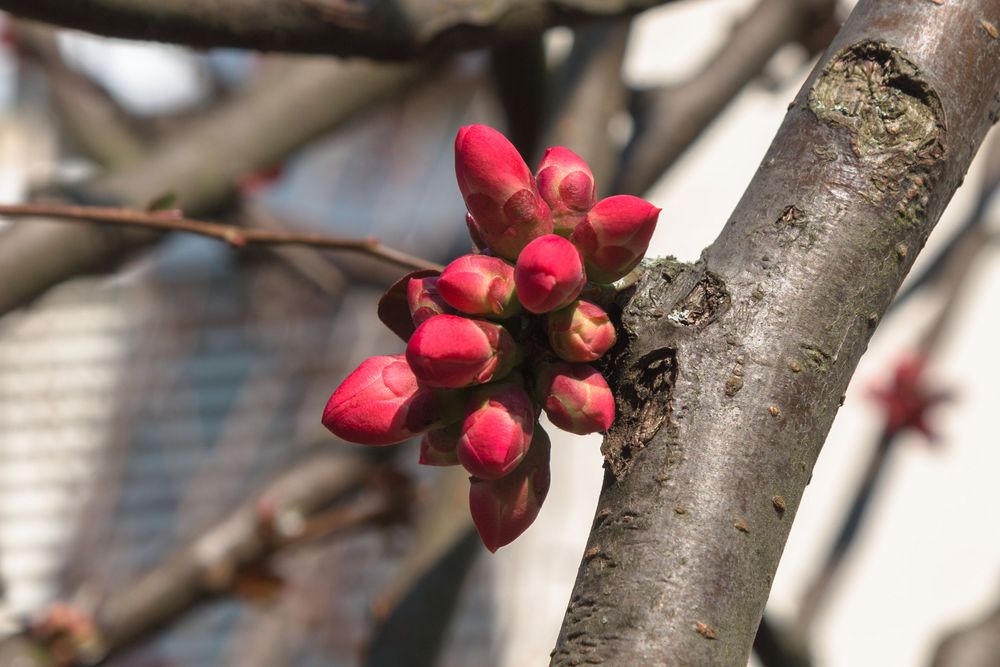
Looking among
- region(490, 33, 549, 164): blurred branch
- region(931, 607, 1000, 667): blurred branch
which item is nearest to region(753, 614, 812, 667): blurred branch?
region(931, 607, 1000, 667): blurred branch

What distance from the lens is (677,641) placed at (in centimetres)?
59

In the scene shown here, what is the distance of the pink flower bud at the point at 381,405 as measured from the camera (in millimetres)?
728

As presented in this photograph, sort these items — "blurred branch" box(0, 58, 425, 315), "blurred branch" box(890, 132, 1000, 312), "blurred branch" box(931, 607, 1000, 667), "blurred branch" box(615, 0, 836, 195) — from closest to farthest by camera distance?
"blurred branch" box(931, 607, 1000, 667) < "blurred branch" box(0, 58, 425, 315) < "blurred branch" box(615, 0, 836, 195) < "blurred branch" box(890, 132, 1000, 312)

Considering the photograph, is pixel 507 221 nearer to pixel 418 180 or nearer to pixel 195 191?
pixel 195 191

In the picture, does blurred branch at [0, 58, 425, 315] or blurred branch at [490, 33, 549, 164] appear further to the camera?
blurred branch at [490, 33, 549, 164]

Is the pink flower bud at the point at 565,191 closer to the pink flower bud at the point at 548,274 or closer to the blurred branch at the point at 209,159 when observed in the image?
the pink flower bud at the point at 548,274

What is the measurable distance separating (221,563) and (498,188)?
144 centimetres

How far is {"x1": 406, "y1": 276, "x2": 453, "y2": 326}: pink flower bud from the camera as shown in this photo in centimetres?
75

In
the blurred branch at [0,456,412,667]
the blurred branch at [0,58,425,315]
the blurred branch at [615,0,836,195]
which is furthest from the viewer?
the blurred branch at [615,0,836,195]

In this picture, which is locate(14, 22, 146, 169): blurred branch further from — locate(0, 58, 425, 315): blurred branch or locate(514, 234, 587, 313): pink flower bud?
locate(514, 234, 587, 313): pink flower bud

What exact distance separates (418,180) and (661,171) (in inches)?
169

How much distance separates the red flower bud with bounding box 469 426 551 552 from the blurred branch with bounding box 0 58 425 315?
3.18 feet

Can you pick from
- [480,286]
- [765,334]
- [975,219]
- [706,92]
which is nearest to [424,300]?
[480,286]

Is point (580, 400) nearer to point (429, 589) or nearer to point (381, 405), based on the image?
point (381, 405)
